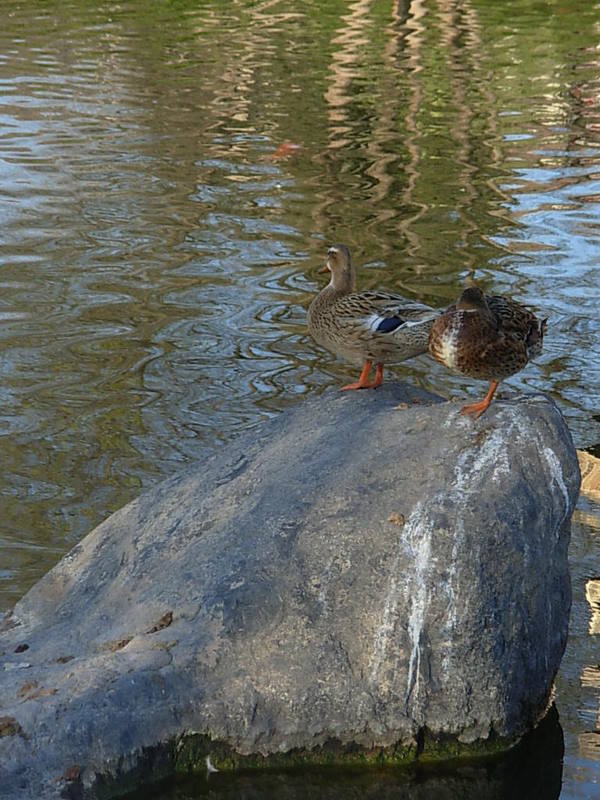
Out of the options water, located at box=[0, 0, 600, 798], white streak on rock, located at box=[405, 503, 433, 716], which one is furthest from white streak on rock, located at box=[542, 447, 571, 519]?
water, located at box=[0, 0, 600, 798]

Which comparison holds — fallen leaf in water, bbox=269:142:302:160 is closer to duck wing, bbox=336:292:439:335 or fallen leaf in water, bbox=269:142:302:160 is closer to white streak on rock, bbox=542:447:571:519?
duck wing, bbox=336:292:439:335

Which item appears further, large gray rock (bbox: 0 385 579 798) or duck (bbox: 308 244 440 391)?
duck (bbox: 308 244 440 391)

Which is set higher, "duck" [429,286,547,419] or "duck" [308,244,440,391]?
"duck" [429,286,547,419]

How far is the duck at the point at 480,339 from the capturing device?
582 centimetres

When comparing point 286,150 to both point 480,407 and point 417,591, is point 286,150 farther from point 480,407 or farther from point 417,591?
point 417,591

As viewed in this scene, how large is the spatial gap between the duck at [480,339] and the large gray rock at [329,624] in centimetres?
17

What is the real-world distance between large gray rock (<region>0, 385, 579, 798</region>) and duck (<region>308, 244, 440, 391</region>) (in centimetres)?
62

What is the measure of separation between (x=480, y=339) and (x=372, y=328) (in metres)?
0.88

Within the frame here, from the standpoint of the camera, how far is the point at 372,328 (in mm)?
6578

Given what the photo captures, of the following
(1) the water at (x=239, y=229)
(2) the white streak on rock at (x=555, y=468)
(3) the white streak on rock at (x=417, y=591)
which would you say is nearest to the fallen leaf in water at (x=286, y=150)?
(1) the water at (x=239, y=229)

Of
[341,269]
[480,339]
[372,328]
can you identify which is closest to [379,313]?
[372,328]

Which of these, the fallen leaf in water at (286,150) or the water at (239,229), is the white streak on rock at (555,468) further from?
the fallen leaf in water at (286,150)

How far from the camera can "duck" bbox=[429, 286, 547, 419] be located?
5.82 metres

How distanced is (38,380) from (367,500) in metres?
4.83
